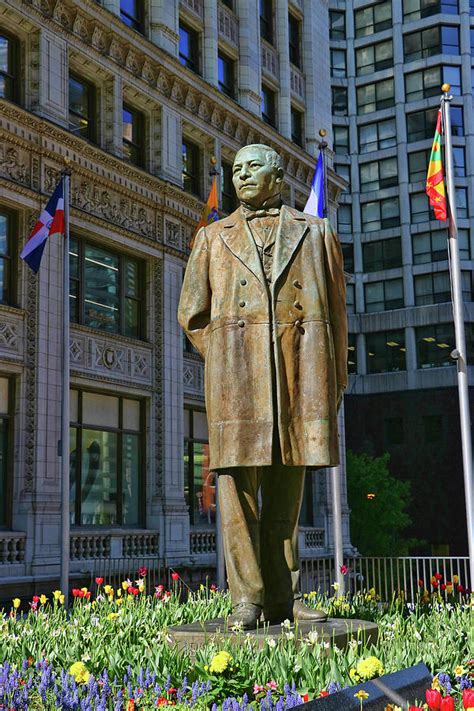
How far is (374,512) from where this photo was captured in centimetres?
4844

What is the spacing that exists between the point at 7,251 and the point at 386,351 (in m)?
43.5

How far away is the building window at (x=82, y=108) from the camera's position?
2875 centimetres

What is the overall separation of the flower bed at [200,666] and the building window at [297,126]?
35877mm

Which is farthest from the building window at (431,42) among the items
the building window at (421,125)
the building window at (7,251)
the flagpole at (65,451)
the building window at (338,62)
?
the flagpole at (65,451)

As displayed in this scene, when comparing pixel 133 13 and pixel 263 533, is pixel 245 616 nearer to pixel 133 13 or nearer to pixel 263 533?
pixel 263 533

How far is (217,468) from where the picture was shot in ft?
25.3

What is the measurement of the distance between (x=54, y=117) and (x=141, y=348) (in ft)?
24.7

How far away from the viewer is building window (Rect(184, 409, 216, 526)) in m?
32.2

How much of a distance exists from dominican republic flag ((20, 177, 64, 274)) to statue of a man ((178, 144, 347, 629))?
1441 centimetres

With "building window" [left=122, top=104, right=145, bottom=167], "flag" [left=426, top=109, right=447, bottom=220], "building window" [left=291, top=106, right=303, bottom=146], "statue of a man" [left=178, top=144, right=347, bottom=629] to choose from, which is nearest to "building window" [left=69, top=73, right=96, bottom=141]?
"building window" [left=122, top=104, right=145, bottom=167]

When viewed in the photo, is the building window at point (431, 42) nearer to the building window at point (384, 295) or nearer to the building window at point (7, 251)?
the building window at point (384, 295)

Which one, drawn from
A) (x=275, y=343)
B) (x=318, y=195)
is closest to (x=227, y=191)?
(x=318, y=195)

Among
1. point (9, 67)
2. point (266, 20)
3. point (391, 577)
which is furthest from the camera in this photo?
point (266, 20)

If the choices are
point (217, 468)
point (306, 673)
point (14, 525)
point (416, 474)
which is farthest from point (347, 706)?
point (416, 474)
